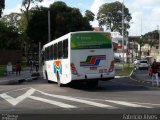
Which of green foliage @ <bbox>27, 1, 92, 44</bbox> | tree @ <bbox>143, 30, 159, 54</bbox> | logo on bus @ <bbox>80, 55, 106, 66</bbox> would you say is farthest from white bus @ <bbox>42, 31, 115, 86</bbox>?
tree @ <bbox>143, 30, 159, 54</bbox>

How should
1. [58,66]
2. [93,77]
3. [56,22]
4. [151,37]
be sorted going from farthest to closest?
[151,37], [56,22], [58,66], [93,77]

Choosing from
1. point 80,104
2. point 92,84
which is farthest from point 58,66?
point 80,104

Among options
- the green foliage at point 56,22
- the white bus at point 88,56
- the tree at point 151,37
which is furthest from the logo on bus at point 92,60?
the tree at point 151,37

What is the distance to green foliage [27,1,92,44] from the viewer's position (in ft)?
274

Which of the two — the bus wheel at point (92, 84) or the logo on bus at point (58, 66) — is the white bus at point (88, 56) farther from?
the bus wheel at point (92, 84)

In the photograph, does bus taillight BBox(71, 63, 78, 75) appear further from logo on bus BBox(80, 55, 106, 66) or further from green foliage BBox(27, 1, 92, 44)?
green foliage BBox(27, 1, 92, 44)

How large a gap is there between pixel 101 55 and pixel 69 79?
84.2 inches

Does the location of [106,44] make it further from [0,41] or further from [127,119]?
[0,41]

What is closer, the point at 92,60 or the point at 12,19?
the point at 92,60

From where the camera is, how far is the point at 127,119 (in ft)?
31.6

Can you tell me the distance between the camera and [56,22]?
84.6 meters

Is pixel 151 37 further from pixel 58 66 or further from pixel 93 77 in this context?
pixel 93 77

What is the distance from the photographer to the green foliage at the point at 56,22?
8338 cm

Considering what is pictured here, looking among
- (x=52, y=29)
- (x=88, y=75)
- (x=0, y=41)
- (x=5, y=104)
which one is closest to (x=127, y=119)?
(x=5, y=104)
